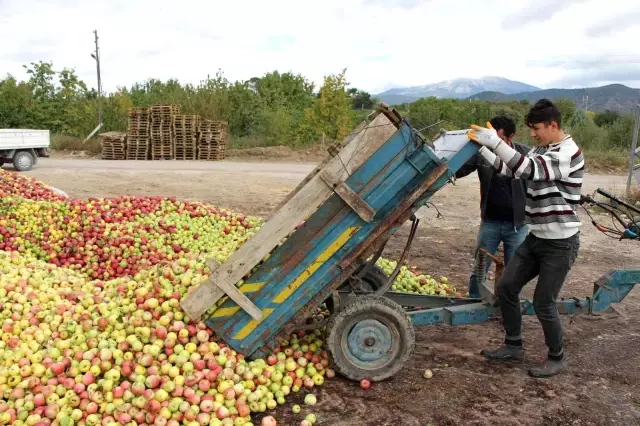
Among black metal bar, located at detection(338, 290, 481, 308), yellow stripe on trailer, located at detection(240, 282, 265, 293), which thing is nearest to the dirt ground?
black metal bar, located at detection(338, 290, 481, 308)

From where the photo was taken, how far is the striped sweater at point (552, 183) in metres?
4.07

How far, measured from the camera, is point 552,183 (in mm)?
4230

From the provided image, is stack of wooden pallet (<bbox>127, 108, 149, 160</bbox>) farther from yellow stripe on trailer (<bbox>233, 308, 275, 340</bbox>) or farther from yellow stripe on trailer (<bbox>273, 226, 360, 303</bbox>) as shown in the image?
yellow stripe on trailer (<bbox>273, 226, 360, 303</bbox>)

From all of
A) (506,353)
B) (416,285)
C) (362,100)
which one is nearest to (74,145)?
(416,285)

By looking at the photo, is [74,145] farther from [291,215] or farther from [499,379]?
[499,379]

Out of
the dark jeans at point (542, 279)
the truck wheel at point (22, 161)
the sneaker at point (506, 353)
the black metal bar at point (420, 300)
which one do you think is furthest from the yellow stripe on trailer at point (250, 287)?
the truck wheel at point (22, 161)

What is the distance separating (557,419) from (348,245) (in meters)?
2.00

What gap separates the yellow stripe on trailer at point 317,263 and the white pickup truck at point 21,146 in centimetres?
1849

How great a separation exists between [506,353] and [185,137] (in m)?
23.2

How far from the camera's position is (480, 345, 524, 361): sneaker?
4812mm

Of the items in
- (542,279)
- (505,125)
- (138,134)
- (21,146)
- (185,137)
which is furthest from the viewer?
(138,134)

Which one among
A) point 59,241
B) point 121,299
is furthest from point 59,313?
point 59,241

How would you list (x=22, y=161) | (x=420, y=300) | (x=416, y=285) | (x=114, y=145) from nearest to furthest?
1. (x=420, y=300)
2. (x=416, y=285)
3. (x=22, y=161)
4. (x=114, y=145)

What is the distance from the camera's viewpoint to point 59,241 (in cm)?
754
